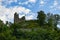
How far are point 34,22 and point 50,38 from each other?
24900 millimetres

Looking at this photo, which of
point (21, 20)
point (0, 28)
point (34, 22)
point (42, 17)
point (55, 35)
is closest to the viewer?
point (0, 28)

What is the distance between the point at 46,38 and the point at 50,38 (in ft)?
4.76

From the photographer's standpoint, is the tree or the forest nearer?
the forest

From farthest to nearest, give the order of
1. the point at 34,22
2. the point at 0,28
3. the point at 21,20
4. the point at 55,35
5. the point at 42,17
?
the point at 21,20 → the point at 34,22 → the point at 42,17 → the point at 55,35 → the point at 0,28

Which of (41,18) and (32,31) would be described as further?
(41,18)

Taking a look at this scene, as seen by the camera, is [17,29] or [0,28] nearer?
[0,28]

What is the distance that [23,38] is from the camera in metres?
88.8

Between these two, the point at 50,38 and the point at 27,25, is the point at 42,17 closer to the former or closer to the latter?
the point at 27,25

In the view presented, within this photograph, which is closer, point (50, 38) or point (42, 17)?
point (50, 38)

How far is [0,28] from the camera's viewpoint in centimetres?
8806

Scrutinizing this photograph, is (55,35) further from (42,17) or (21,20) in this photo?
(21,20)

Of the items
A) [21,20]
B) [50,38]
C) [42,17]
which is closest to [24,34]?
[50,38]

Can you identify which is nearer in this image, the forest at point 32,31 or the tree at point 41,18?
the forest at point 32,31

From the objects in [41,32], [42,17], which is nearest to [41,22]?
[42,17]
